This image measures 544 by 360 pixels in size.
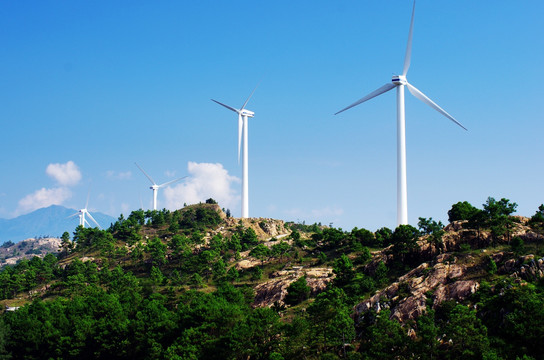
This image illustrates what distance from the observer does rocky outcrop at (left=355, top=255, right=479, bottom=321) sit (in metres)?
105

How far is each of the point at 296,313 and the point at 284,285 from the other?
18402mm

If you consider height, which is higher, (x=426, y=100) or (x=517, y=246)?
(x=426, y=100)

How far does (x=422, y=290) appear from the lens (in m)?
110

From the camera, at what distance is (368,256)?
147000 mm

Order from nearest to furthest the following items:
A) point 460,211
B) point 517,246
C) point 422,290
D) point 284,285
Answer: point 422,290 → point 517,246 → point 284,285 → point 460,211

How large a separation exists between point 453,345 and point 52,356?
85.1 m

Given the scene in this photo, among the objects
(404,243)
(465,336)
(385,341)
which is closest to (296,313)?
(404,243)

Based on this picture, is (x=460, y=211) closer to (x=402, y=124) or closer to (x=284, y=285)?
(x=402, y=124)

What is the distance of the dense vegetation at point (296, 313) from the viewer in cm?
8606

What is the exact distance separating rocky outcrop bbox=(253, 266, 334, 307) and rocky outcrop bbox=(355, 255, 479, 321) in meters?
22.8

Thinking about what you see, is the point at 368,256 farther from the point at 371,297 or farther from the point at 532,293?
the point at 532,293

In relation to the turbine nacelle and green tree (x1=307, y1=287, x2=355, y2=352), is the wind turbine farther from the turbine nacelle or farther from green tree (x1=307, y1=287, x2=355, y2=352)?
green tree (x1=307, y1=287, x2=355, y2=352)

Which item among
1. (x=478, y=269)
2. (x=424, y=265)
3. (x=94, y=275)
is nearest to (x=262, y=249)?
(x=94, y=275)

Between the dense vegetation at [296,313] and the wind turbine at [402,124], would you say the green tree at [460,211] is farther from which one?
the wind turbine at [402,124]
